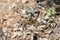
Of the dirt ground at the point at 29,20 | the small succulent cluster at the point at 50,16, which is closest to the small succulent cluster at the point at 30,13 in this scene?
the dirt ground at the point at 29,20

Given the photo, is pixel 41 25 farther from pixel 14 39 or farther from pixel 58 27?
pixel 14 39

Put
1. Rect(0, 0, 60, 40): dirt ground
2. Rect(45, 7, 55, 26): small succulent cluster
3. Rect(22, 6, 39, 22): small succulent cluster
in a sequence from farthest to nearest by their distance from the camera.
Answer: Rect(22, 6, 39, 22): small succulent cluster, Rect(45, 7, 55, 26): small succulent cluster, Rect(0, 0, 60, 40): dirt ground

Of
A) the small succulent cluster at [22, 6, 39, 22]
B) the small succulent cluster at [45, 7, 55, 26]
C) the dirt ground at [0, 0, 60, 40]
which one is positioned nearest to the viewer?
the dirt ground at [0, 0, 60, 40]

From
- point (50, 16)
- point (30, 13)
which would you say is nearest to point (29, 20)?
point (30, 13)

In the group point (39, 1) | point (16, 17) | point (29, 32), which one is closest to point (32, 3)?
point (39, 1)

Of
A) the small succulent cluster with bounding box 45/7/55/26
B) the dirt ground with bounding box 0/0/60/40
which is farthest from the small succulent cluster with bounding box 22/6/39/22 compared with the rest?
the small succulent cluster with bounding box 45/7/55/26

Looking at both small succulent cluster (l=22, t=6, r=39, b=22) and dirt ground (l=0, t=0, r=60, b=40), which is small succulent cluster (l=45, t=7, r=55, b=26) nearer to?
→ dirt ground (l=0, t=0, r=60, b=40)

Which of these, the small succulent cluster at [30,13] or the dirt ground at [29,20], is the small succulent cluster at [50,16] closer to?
the dirt ground at [29,20]

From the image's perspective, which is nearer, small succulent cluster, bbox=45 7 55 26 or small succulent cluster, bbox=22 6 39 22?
small succulent cluster, bbox=45 7 55 26

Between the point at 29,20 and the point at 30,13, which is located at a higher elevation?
the point at 30,13

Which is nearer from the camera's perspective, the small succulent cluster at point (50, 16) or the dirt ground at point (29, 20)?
the dirt ground at point (29, 20)

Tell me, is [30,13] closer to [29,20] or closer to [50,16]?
[29,20]
